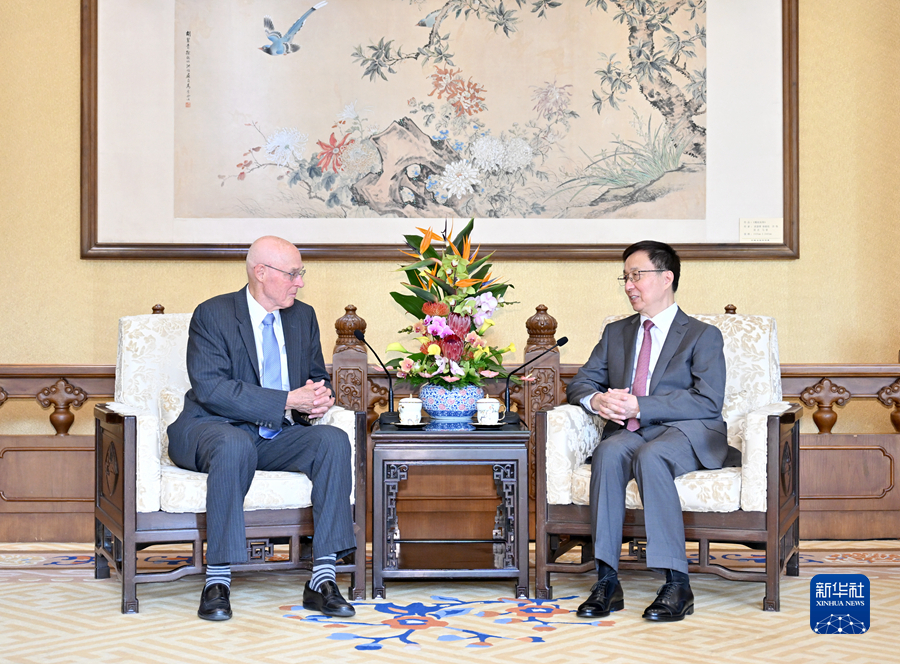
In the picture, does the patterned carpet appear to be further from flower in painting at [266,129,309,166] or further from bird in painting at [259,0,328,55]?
bird in painting at [259,0,328,55]

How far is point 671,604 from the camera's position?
114 inches

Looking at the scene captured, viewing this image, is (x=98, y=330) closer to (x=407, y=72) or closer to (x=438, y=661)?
(x=407, y=72)

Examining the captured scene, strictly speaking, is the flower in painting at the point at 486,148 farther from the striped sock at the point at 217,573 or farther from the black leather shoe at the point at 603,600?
the striped sock at the point at 217,573

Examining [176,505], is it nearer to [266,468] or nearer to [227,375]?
[266,468]

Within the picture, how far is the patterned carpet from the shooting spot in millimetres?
2547

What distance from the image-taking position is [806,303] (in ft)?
15.1

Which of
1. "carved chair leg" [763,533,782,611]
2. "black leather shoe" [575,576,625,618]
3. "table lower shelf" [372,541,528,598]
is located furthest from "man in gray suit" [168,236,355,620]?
"carved chair leg" [763,533,782,611]

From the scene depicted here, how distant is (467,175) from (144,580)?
242 centimetres

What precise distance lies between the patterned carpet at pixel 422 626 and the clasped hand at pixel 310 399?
2.14 feet

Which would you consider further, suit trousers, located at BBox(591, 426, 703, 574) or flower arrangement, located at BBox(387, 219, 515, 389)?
flower arrangement, located at BBox(387, 219, 515, 389)

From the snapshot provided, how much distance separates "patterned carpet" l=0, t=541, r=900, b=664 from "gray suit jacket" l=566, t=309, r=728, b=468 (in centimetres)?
58

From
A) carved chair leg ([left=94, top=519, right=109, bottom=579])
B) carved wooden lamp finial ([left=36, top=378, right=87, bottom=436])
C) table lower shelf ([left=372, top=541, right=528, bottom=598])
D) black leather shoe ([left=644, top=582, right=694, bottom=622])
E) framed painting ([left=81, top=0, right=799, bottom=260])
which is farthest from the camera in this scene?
framed painting ([left=81, top=0, right=799, bottom=260])

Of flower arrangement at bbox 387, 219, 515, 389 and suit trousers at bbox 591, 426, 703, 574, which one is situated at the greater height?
flower arrangement at bbox 387, 219, 515, 389

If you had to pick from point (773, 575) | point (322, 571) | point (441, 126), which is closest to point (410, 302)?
point (322, 571)
